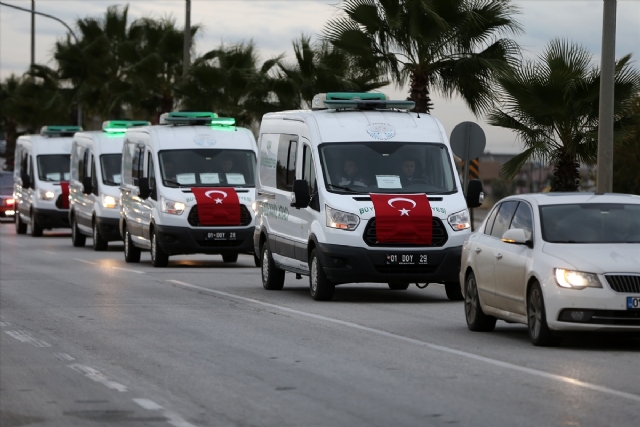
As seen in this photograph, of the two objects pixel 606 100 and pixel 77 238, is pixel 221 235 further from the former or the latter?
pixel 77 238

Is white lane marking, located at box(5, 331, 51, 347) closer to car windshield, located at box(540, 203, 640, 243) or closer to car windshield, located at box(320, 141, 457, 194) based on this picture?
car windshield, located at box(540, 203, 640, 243)

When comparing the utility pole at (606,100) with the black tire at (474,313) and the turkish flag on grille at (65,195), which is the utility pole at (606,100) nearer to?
the black tire at (474,313)

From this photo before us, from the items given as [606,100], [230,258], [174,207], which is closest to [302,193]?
[606,100]

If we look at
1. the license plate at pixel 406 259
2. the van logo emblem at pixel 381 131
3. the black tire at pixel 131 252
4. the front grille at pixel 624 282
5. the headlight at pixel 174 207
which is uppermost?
the van logo emblem at pixel 381 131

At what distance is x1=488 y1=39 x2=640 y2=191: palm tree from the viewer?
81.0 feet

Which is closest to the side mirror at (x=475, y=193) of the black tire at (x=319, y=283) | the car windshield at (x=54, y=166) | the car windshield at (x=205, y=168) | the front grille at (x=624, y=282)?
the black tire at (x=319, y=283)

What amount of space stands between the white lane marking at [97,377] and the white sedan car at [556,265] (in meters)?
3.97

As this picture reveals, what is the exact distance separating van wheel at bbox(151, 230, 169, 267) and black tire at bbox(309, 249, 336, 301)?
822 centimetres

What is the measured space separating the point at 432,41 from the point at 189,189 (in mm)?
7206

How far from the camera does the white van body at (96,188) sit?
33.4 m

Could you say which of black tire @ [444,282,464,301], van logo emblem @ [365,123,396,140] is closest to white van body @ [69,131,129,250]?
van logo emblem @ [365,123,396,140]

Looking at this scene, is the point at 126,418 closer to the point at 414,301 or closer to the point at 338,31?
the point at 414,301

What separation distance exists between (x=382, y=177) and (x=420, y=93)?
12660 mm

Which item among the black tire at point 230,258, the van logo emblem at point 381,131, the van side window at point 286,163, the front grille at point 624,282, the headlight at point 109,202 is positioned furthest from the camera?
the headlight at point 109,202
